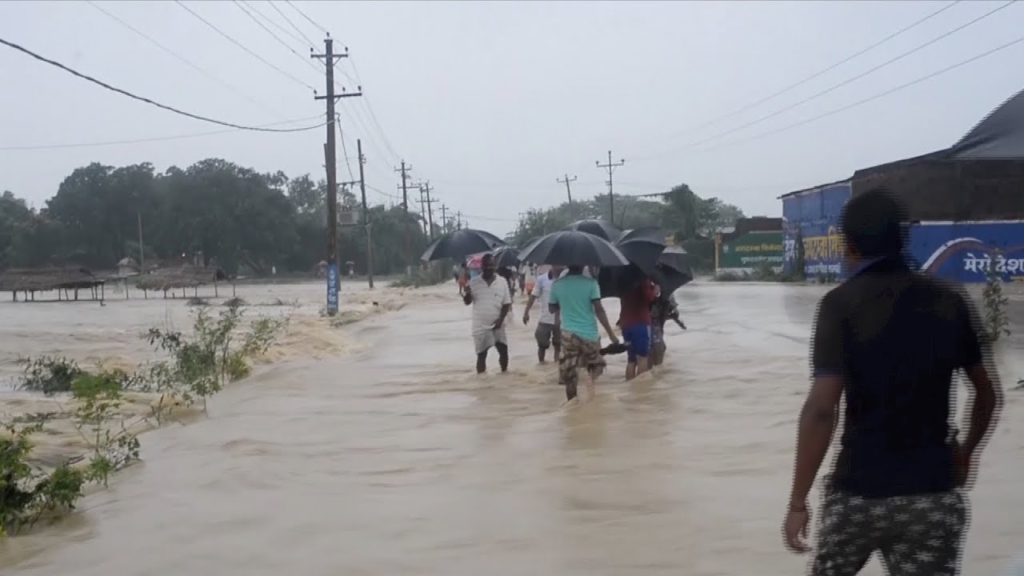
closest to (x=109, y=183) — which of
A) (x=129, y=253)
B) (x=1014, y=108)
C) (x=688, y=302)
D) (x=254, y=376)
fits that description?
(x=129, y=253)

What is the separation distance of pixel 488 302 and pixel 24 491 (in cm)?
709

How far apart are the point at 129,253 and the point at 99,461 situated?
226 ft

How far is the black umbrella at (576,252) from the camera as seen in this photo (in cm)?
1140

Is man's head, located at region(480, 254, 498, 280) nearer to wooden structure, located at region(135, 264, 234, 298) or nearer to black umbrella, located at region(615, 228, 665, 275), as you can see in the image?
black umbrella, located at region(615, 228, 665, 275)

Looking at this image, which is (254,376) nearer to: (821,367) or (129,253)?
(821,367)

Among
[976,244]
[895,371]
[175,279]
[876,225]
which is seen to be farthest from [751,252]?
[895,371]

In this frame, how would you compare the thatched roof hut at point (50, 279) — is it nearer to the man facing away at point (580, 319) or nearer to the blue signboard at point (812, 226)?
the blue signboard at point (812, 226)

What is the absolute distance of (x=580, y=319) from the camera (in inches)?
437

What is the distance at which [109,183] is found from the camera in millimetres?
68750

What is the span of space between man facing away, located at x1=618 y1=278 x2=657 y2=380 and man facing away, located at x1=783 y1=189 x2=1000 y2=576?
9301mm

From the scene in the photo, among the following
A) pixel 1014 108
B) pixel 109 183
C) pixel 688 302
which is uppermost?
pixel 109 183

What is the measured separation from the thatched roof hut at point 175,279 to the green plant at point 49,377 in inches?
1484

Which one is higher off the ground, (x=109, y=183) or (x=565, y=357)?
(x=109, y=183)

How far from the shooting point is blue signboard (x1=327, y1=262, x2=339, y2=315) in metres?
33.8
